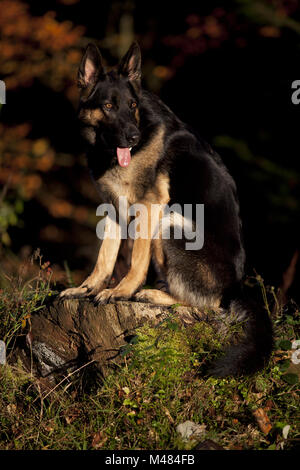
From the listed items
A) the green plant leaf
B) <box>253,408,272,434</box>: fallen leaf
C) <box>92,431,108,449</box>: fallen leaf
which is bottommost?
<box>92,431,108,449</box>: fallen leaf

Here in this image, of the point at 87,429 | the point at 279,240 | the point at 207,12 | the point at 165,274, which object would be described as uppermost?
the point at 207,12

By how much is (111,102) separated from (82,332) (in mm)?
1858

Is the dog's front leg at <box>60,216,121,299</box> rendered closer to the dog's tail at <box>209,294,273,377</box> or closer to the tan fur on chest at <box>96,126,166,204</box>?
the tan fur on chest at <box>96,126,166,204</box>

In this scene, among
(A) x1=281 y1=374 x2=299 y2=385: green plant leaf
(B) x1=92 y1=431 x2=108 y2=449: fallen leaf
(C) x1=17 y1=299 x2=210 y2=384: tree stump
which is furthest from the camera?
(C) x1=17 y1=299 x2=210 y2=384: tree stump

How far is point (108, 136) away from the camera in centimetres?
396

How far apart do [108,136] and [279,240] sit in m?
3.77

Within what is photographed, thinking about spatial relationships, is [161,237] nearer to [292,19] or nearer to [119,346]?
[119,346]

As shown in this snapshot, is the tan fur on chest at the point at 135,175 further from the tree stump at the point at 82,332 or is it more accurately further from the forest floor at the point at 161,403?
the forest floor at the point at 161,403

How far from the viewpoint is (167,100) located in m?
9.23

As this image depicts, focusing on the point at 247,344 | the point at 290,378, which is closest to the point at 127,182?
the point at 247,344

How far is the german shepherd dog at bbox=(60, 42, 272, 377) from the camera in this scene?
13.0ft

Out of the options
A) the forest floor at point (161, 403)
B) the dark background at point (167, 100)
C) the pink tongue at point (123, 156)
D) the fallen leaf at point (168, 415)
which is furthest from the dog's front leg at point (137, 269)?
the dark background at point (167, 100)

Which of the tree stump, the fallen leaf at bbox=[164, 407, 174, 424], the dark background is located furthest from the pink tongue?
the dark background

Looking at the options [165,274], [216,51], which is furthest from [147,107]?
[216,51]
